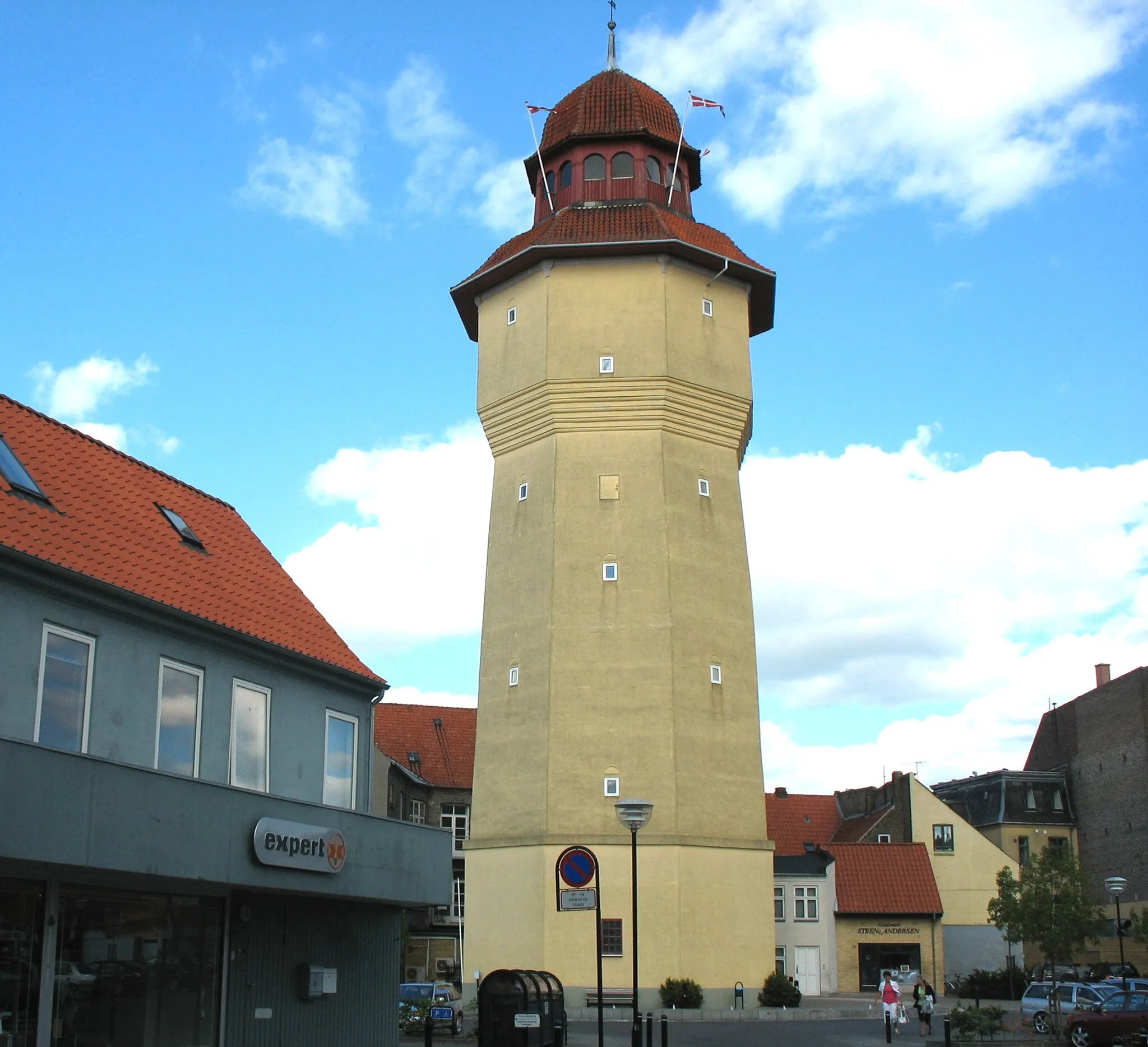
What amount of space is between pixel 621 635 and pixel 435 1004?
1032 centimetres

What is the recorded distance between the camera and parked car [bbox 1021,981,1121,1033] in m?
32.6

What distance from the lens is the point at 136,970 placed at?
1686 cm

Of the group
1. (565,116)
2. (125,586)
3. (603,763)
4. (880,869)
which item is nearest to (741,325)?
(565,116)

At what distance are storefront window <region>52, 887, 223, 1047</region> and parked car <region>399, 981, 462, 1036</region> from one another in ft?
29.6

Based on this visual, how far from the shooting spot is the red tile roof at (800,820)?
6384 centimetres

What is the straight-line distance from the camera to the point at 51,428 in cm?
1983

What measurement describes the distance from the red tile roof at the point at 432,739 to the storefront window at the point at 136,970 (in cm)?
4580

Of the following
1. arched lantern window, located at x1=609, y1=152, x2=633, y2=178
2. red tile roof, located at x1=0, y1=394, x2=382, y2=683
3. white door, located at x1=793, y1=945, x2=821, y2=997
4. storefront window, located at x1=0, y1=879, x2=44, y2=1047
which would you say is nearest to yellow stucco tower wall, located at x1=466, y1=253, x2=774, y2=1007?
arched lantern window, located at x1=609, y1=152, x2=633, y2=178

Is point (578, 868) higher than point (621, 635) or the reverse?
the reverse

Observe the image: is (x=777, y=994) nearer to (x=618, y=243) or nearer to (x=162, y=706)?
(x=618, y=243)

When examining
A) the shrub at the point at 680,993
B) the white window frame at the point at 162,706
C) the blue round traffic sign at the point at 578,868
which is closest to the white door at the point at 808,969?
the shrub at the point at 680,993

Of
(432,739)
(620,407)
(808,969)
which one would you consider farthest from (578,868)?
(432,739)

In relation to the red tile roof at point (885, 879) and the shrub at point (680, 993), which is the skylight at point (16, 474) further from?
the red tile roof at point (885, 879)

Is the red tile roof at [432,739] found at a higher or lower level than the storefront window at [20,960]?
higher
